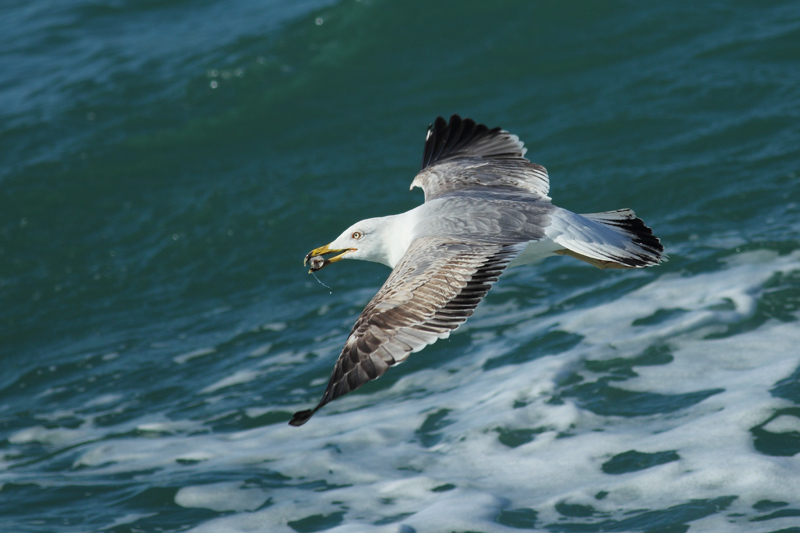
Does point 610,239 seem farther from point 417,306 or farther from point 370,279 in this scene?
point 370,279

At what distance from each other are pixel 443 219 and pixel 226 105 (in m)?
6.62

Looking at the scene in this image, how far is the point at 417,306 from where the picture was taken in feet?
15.6

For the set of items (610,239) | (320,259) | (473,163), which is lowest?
(610,239)

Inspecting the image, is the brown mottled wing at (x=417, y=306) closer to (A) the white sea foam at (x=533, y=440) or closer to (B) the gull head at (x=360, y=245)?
(B) the gull head at (x=360, y=245)

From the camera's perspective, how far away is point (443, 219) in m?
5.80

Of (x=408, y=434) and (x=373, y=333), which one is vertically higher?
(x=373, y=333)

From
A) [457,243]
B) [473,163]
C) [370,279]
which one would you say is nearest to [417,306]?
[457,243]

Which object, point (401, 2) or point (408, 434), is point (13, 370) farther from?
point (401, 2)

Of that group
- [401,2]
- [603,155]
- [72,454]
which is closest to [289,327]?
[72,454]

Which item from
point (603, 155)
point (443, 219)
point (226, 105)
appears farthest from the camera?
point (226, 105)

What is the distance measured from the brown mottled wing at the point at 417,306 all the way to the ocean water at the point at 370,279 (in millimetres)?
1452

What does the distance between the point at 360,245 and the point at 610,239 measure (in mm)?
1526

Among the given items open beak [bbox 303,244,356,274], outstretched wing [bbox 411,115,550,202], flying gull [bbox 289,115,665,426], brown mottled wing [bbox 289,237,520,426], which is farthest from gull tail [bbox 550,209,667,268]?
open beak [bbox 303,244,356,274]

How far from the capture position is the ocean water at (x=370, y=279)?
234 inches
